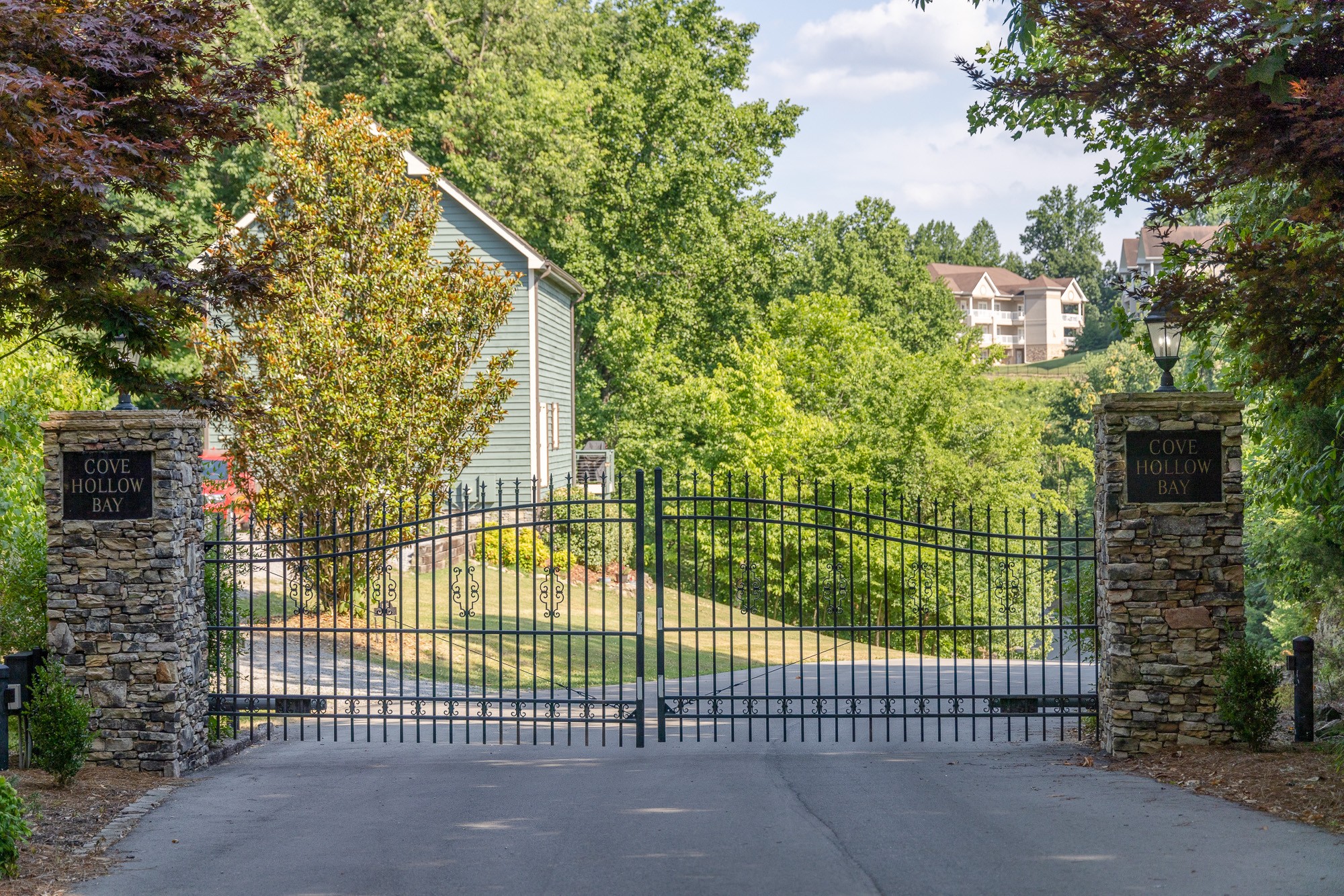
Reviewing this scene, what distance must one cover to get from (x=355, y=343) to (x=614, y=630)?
→ 578cm

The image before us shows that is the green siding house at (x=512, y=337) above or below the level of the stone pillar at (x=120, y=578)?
above

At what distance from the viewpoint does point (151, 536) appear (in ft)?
28.2

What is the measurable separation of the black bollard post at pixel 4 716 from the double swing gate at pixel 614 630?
176cm

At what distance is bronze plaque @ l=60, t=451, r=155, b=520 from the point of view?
8594mm

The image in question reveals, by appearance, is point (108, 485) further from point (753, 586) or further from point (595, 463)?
point (595, 463)

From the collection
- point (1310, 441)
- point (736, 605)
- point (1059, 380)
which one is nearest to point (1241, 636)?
point (1310, 441)

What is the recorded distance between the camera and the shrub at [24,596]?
9227 millimetres

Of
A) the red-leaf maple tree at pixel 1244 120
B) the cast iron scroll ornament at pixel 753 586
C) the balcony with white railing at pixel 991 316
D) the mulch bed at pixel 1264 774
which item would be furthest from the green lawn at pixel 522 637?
the balcony with white railing at pixel 991 316

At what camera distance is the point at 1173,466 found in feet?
28.7

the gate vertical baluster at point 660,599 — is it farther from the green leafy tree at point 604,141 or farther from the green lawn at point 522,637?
the green leafy tree at point 604,141

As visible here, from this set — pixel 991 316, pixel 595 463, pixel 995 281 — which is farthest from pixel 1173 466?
pixel 995 281

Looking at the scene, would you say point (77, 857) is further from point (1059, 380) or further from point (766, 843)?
point (1059, 380)

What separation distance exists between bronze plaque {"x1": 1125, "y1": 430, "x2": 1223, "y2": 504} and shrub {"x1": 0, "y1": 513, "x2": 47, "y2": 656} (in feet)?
28.8

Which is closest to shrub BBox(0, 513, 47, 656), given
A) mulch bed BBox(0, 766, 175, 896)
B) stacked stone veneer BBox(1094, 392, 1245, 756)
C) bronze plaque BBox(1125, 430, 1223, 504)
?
mulch bed BBox(0, 766, 175, 896)
